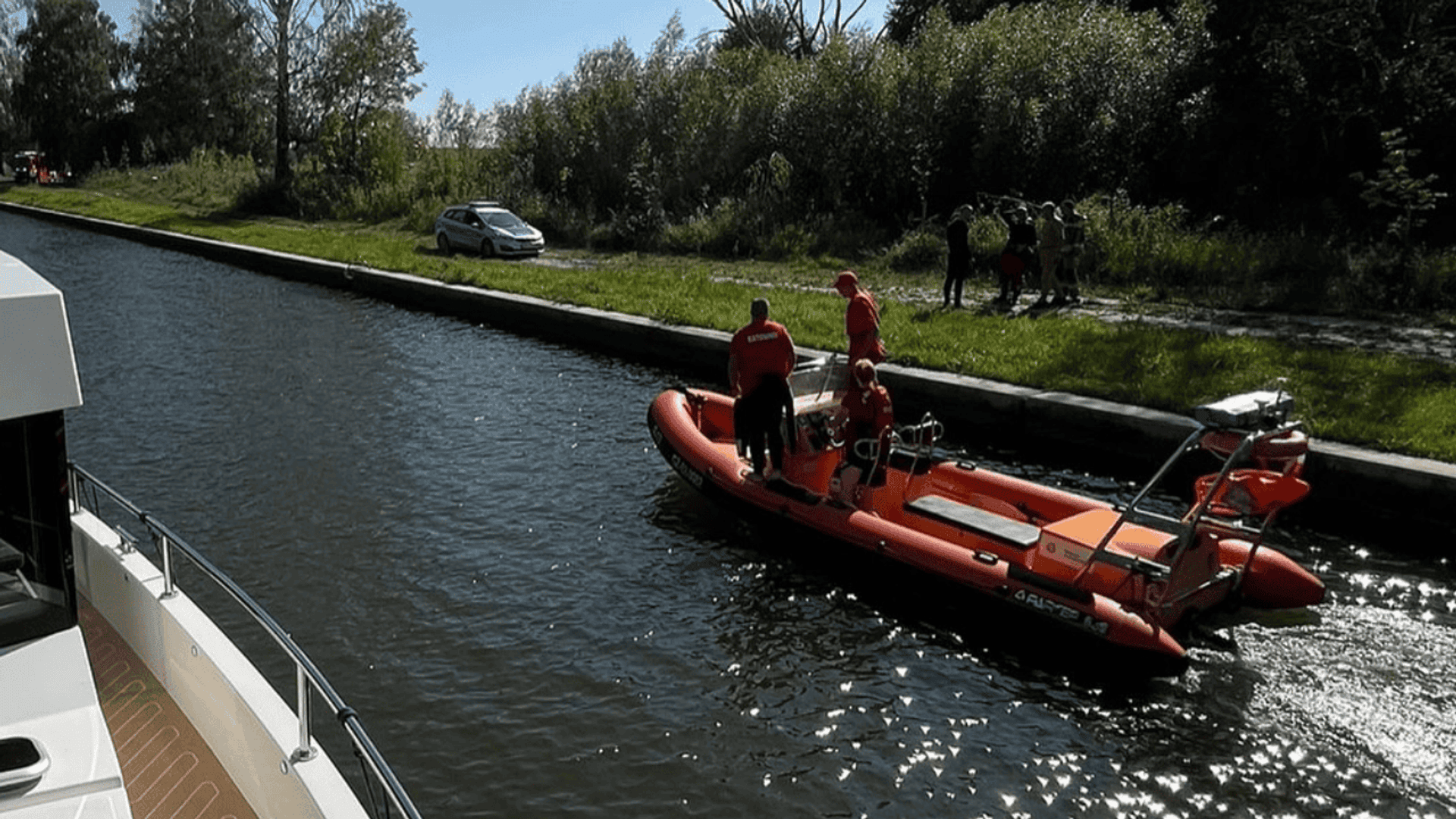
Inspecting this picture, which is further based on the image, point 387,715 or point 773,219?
point 773,219

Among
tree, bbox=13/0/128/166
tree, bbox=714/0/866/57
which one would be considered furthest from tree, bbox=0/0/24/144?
tree, bbox=714/0/866/57

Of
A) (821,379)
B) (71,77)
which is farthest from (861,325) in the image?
(71,77)

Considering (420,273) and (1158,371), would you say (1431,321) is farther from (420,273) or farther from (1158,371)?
(420,273)

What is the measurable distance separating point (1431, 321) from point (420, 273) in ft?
54.3

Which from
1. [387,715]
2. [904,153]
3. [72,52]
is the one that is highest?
Answer: [72,52]

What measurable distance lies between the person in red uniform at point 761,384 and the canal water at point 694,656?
28.3 inches

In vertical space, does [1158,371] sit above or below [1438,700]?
above

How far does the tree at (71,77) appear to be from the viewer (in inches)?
2389

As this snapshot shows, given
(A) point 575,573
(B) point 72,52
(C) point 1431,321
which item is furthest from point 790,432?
(B) point 72,52

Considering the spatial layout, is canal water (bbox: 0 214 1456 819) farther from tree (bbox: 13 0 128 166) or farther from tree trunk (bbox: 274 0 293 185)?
tree (bbox: 13 0 128 166)

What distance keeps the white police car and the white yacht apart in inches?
804

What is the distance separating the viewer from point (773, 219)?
2500cm

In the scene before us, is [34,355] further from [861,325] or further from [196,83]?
[196,83]

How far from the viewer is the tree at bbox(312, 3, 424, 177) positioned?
36750 millimetres
